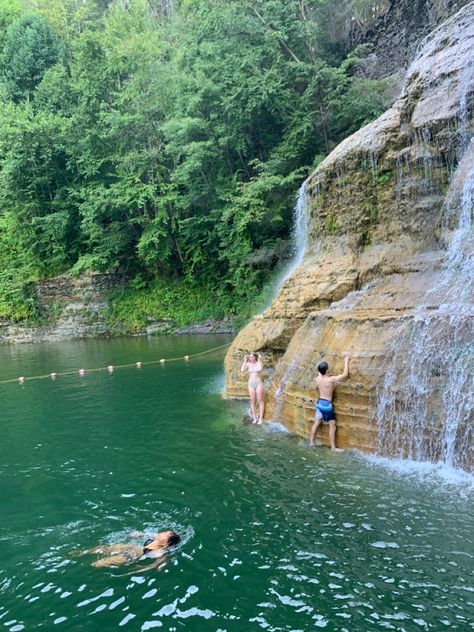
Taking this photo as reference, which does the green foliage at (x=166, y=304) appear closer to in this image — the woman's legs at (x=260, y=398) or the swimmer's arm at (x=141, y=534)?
the woman's legs at (x=260, y=398)

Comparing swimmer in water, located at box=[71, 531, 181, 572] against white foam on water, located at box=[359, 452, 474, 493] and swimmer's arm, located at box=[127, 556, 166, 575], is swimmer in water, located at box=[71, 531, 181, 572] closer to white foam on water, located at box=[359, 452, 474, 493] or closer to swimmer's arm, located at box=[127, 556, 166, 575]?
swimmer's arm, located at box=[127, 556, 166, 575]

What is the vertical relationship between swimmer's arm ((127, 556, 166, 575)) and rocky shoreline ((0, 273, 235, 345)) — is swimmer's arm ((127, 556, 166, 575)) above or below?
below

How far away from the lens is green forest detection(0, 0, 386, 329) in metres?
26.2

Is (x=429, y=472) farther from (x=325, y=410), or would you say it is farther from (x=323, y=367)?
(x=323, y=367)

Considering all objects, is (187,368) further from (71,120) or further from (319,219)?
(71,120)

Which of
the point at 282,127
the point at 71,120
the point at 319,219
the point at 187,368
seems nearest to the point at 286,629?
the point at 319,219

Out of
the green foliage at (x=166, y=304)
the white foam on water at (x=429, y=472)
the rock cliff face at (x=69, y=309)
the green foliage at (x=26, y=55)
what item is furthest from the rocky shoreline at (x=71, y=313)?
the white foam on water at (x=429, y=472)

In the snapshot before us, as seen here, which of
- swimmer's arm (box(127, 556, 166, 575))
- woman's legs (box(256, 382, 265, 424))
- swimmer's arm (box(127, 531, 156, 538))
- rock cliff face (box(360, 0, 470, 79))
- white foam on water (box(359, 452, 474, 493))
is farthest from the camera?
rock cliff face (box(360, 0, 470, 79))

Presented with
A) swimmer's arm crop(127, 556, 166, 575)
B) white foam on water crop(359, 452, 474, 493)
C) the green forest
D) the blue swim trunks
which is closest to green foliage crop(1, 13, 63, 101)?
the green forest

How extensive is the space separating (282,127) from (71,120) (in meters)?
16.3

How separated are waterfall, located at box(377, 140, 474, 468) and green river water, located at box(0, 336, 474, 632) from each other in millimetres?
457

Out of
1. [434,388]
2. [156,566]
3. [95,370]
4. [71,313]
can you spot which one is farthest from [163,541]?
[71,313]

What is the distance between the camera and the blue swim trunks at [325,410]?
30.1 feet

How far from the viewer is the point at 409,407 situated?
8297 millimetres
